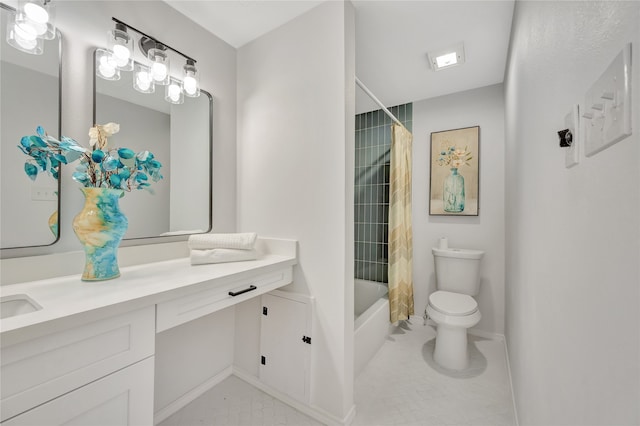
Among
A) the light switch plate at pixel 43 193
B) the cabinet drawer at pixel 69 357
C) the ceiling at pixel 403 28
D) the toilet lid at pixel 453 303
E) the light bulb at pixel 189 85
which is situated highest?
the ceiling at pixel 403 28

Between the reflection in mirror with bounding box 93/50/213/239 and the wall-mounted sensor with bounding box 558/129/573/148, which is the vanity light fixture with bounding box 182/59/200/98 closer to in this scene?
the reflection in mirror with bounding box 93/50/213/239

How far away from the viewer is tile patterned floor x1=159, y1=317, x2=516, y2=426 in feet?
4.66

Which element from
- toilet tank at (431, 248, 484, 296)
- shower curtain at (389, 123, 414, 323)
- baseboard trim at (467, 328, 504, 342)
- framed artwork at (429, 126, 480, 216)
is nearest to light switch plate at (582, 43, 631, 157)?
shower curtain at (389, 123, 414, 323)

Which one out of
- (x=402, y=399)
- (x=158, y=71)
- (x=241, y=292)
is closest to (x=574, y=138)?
(x=241, y=292)

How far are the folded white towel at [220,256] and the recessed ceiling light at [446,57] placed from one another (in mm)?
1888

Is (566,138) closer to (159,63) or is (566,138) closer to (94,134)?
(94,134)

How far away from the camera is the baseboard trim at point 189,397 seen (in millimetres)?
1412

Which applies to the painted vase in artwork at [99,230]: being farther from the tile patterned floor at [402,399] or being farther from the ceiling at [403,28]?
the ceiling at [403,28]

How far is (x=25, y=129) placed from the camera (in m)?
1.02

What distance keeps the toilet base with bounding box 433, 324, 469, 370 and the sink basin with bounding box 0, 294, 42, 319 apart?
2228mm

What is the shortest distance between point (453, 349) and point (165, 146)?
2.39 meters

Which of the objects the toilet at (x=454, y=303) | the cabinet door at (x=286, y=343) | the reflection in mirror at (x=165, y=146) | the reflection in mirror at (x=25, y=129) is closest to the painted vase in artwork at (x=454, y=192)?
the toilet at (x=454, y=303)

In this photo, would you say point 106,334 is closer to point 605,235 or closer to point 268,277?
point 268,277

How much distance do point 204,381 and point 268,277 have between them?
899 millimetres
